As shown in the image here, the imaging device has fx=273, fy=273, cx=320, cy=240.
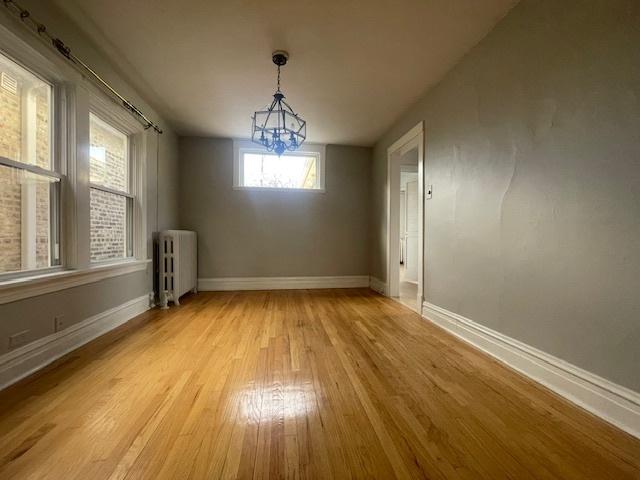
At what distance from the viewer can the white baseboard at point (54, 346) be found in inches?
62.5

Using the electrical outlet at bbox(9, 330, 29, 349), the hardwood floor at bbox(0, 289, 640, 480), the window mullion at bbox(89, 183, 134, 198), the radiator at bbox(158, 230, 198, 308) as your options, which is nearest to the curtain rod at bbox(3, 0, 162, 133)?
the window mullion at bbox(89, 183, 134, 198)

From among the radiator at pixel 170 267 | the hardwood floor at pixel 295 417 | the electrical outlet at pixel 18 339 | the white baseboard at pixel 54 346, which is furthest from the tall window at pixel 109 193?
the hardwood floor at pixel 295 417

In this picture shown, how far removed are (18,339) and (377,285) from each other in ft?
13.0

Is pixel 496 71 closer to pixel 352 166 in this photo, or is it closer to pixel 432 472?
pixel 432 472

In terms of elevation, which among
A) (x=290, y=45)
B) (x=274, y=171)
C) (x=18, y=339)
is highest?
(x=290, y=45)

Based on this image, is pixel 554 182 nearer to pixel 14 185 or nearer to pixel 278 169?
pixel 14 185

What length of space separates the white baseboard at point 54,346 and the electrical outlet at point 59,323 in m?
0.03

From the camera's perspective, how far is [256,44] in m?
2.24

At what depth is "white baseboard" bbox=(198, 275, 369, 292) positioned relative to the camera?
177 inches

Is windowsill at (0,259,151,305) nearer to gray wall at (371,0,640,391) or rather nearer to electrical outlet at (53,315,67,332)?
electrical outlet at (53,315,67,332)

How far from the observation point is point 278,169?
15.4 feet

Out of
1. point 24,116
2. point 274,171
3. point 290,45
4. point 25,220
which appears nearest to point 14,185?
point 25,220

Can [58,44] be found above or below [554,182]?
above

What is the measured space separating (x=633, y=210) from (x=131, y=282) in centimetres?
390
